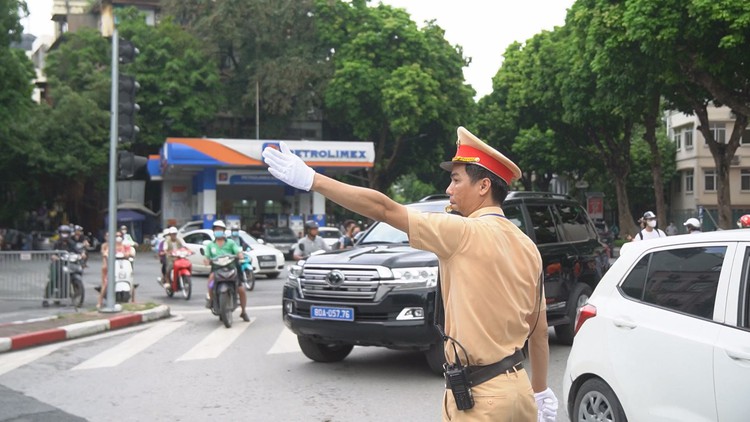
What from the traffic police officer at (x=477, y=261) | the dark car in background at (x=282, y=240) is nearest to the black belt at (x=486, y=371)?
the traffic police officer at (x=477, y=261)

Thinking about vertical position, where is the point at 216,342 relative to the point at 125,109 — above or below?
below

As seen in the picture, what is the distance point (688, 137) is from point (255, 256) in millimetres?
37928

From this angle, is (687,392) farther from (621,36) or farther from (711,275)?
(621,36)

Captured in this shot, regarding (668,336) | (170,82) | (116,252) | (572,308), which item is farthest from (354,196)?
(170,82)

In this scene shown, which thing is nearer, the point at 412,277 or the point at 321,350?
the point at 412,277

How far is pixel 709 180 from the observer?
50375mm

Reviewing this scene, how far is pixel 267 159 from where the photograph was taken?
3.07 metres

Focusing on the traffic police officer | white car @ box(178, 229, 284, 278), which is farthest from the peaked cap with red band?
white car @ box(178, 229, 284, 278)

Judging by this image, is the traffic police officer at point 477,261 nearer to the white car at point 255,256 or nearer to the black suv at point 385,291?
the black suv at point 385,291

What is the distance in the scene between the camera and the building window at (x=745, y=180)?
49875 mm

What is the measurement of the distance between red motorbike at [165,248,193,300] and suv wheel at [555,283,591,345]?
389 inches

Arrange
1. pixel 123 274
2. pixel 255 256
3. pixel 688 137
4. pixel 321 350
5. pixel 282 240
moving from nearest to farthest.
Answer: pixel 321 350
pixel 123 274
pixel 255 256
pixel 282 240
pixel 688 137

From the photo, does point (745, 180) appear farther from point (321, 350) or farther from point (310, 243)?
point (321, 350)

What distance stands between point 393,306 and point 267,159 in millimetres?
4957
